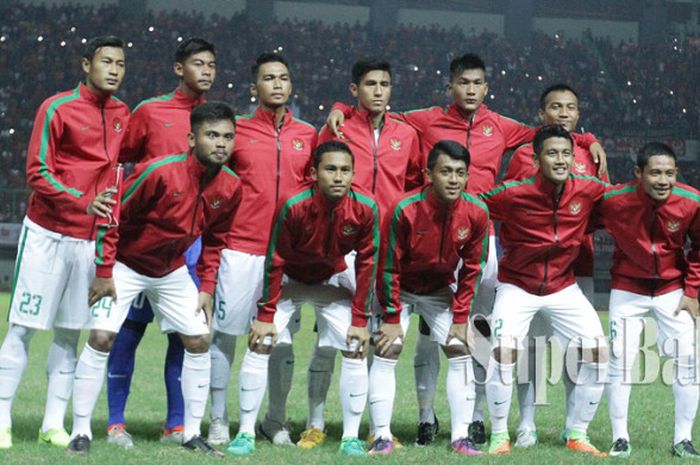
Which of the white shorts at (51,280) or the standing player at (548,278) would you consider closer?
the white shorts at (51,280)

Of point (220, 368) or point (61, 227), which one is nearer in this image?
point (61, 227)

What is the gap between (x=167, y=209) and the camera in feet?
18.2

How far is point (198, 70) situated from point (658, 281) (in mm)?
2953

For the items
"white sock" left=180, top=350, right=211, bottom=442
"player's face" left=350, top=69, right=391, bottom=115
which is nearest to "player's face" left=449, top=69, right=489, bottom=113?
"player's face" left=350, top=69, right=391, bottom=115

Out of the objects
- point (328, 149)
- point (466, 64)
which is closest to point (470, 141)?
point (466, 64)

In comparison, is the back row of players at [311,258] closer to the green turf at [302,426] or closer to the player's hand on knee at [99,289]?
the player's hand on knee at [99,289]

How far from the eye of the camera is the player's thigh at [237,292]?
19.6ft

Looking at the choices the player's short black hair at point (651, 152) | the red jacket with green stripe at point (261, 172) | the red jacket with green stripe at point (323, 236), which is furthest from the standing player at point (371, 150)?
the player's short black hair at point (651, 152)

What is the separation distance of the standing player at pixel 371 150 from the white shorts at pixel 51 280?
56.3 inches

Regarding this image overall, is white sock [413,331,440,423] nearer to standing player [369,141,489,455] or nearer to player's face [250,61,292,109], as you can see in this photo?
standing player [369,141,489,455]

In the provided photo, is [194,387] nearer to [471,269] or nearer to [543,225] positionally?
[471,269]

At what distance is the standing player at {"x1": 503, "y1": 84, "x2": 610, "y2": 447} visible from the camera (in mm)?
6355

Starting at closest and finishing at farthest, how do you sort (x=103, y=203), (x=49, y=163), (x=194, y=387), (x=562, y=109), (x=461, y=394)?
(x=103, y=203)
(x=49, y=163)
(x=194, y=387)
(x=461, y=394)
(x=562, y=109)

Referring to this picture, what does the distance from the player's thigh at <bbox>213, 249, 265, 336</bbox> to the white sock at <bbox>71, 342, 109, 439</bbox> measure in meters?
0.79
